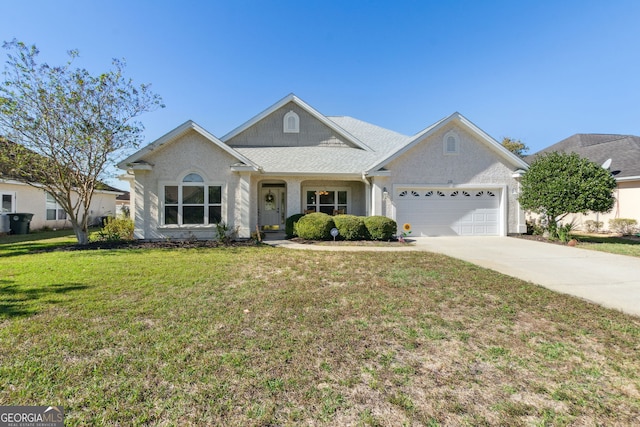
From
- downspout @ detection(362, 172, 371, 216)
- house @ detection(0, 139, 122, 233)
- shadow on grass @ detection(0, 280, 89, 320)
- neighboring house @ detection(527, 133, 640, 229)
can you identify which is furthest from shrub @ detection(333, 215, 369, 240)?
house @ detection(0, 139, 122, 233)

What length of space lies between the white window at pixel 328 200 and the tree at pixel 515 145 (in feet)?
86.9

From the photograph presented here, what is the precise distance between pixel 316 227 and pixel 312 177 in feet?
9.72

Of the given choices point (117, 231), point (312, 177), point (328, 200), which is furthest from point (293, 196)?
point (117, 231)

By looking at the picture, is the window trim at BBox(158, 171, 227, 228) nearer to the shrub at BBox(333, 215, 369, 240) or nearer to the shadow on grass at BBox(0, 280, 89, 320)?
the shrub at BBox(333, 215, 369, 240)

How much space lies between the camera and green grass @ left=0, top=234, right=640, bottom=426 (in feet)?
7.84

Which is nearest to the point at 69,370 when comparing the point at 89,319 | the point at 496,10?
the point at 89,319

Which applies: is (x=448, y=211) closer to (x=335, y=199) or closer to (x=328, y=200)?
(x=335, y=199)

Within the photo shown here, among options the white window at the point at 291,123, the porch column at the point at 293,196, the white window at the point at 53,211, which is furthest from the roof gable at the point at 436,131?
the white window at the point at 53,211

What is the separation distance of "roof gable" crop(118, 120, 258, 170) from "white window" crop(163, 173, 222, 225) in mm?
1554

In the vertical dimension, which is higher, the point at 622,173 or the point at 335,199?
the point at 622,173

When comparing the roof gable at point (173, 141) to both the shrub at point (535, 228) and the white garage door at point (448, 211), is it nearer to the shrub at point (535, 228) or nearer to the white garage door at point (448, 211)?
the white garage door at point (448, 211)

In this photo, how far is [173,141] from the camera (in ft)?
38.9

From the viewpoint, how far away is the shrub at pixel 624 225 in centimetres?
1451

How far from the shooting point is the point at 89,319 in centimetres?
406
